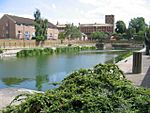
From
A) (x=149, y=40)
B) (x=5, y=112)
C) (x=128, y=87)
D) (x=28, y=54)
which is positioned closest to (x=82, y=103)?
(x=128, y=87)

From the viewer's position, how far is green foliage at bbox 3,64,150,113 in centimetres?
250

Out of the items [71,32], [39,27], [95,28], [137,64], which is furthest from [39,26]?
[95,28]

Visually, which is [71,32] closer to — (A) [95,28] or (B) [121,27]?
(B) [121,27]

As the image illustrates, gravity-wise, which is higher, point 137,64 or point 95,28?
point 95,28

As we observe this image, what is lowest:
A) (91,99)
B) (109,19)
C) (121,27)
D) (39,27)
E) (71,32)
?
(91,99)

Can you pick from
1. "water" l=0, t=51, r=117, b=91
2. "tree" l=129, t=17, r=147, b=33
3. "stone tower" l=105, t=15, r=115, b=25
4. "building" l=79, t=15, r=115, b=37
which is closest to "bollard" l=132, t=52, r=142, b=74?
"water" l=0, t=51, r=117, b=91

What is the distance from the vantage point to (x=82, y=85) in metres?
2.90

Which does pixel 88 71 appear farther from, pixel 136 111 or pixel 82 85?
pixel 136 111

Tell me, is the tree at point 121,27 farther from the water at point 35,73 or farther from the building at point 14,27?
the water at point 35,73

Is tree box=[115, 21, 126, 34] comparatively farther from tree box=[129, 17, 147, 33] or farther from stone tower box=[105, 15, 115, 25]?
stone tower box=[105, 15, 115, 25]

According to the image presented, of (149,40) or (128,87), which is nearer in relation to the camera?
(128,87)

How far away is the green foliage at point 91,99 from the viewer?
8.19 feet

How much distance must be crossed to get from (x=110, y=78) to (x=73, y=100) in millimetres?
659

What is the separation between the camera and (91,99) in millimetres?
2527
